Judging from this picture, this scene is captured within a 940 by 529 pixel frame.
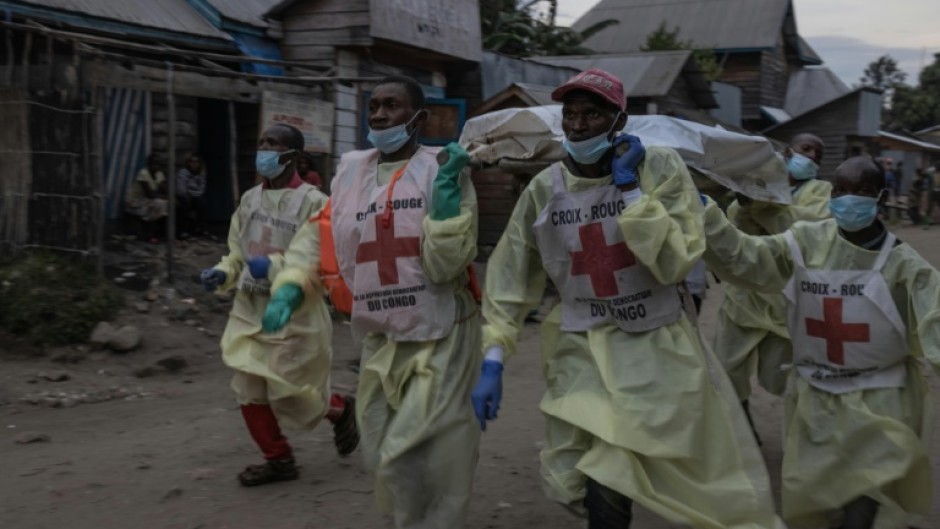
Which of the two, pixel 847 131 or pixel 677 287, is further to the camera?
pixel 847 131

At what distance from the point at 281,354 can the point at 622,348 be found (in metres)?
2.17

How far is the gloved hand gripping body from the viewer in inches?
141

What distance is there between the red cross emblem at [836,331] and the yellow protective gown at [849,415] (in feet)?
0.46

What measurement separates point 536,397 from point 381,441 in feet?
12.5

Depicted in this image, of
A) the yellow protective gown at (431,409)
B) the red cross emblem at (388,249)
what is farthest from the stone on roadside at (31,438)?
the red cross emblem at (388,249)

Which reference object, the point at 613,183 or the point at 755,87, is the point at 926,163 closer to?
the point at 755,87

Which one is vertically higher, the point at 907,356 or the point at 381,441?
the point at 907,356

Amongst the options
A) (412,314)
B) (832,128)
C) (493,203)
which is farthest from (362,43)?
(832,128)

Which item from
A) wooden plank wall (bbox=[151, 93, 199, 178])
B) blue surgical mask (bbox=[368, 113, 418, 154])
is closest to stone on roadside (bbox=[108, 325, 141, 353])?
wooden plank wall (bbox=[151, 93, 199, 178])

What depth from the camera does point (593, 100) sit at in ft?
11.4

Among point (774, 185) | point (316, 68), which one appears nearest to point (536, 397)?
point (774, 185)

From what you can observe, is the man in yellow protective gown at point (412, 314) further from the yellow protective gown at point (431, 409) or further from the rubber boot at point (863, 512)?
the rubber boot at point (863, 512)

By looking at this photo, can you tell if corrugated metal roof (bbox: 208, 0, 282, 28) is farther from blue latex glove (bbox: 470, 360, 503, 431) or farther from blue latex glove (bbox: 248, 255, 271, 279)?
blue latex glove (bbox: 470, 360, 503, 431)

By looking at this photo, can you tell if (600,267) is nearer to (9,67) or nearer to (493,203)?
(9,67)
